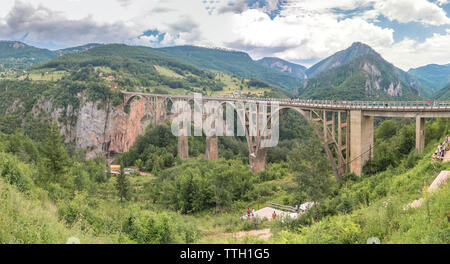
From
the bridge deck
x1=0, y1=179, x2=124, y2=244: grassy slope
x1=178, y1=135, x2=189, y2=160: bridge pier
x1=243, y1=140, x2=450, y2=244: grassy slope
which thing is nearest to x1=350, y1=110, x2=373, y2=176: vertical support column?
the bridge deck

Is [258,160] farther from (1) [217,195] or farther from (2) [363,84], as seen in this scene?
(2) [363,84]

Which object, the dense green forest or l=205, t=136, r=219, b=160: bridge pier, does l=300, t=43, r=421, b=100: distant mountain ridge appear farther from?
the dense green forest

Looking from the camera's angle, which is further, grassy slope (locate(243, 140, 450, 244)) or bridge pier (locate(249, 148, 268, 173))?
bridge pier (locate(249, 148, 268, 173))

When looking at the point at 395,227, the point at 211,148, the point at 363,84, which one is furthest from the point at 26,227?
the point at 363,84

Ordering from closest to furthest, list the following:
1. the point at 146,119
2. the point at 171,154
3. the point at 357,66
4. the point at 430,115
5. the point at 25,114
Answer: the point at 430,115 → the point at 171,154 → the point at 146,119 → the point at 25,114 → the point at 357,66

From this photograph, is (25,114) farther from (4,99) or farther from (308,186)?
(308,186)
